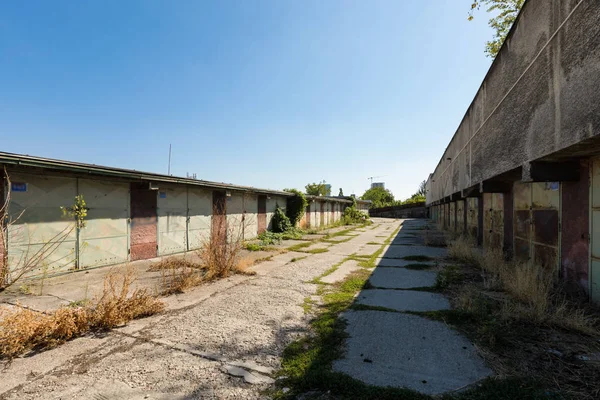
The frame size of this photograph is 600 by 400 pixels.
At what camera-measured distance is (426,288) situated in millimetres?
6152

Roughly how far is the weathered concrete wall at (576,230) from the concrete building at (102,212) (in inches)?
281

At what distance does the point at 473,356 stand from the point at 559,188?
14.3 ft

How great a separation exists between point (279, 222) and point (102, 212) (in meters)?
10.8

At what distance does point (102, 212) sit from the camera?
316 inches

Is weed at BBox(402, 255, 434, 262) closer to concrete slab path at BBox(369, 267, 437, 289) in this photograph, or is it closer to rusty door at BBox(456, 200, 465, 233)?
concrete slab path at BBox(369, 267, 437, 289)

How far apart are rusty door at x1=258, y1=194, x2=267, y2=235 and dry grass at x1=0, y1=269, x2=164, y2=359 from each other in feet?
38.8

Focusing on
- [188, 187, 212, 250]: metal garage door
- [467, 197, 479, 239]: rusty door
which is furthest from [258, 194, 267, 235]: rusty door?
[467, 197, 479, 239]: rusty door

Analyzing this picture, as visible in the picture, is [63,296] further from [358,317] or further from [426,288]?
[426,288]

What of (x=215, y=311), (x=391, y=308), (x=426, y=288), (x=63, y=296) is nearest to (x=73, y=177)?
(x=63, y=296)

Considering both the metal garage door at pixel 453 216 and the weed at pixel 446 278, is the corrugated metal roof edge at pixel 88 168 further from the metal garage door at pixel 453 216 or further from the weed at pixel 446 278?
the metal garage door at pixel 453 216

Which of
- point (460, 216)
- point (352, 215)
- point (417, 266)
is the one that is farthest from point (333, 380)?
point (352, 215)

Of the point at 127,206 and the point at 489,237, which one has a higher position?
the point at 127,206

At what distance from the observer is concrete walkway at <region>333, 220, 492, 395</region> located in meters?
2.80

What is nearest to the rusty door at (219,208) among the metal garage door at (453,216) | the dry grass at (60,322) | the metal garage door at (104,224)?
the metal garage door at (104,224)
